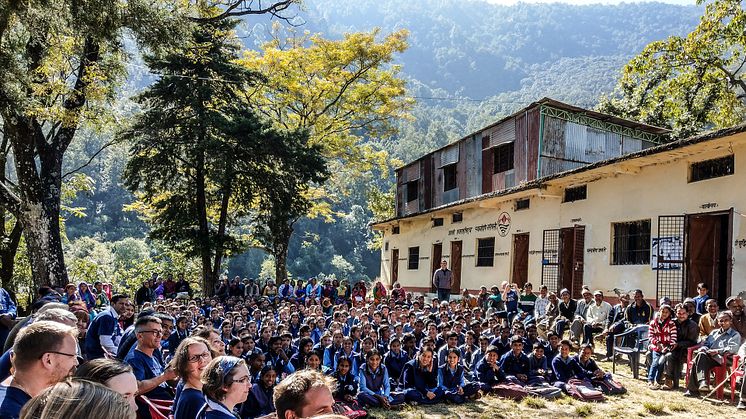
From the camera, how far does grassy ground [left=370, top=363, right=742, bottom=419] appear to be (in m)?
7.61

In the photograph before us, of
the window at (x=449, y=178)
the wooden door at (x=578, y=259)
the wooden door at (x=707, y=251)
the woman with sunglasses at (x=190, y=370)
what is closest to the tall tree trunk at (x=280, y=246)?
the window at (x=449, y=178)

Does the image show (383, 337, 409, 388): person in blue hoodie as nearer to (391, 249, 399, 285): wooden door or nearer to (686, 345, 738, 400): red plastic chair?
(686, 345, 738, 400): red plastic chair

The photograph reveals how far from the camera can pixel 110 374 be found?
7.87 feet

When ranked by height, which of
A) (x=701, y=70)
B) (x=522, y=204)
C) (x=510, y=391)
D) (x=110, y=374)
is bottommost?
(x=510, y=391)

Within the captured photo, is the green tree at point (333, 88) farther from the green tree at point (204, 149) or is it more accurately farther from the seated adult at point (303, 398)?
the seated adult at point (303, 398)

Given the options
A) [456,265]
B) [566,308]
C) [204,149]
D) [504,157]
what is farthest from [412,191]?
[566,308]

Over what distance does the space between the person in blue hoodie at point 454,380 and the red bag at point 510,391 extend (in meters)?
0.43

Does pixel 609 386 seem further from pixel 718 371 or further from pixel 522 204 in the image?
pixel 522 204

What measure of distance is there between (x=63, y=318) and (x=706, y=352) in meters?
8.36

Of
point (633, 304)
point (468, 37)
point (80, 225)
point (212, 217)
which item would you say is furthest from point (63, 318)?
point (468, 37)

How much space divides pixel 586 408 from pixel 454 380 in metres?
1.91

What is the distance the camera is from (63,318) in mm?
3820

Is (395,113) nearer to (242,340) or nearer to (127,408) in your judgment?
(242,340)

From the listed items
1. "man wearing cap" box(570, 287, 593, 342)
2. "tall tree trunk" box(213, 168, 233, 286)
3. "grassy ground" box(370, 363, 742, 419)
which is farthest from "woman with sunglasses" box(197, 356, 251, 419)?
"tall tree trunk" box(213, 168, 233, 286)
